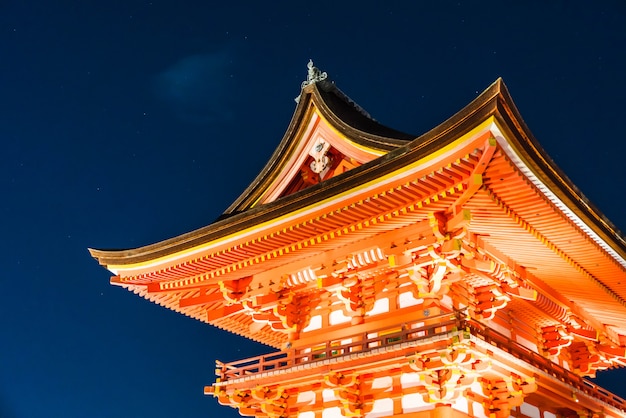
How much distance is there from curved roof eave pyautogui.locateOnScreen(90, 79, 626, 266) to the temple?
0.09 ft

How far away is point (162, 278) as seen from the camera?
1312 cm

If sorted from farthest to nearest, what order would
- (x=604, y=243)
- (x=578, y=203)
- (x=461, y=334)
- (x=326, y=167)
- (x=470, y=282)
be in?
(x=326, y=167), (x=470, y=282), (x=604, y=243), (x=578, y=203), (x=461, y=334)

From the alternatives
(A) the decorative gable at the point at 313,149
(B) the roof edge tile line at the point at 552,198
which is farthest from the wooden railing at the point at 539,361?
(A) the decorative gable at the point at 313,149

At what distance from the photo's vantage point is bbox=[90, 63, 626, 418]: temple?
9195mm

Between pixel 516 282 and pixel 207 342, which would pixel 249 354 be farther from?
pixel 516 282

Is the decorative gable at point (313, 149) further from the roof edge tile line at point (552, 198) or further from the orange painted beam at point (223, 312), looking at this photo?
the roof edge tile line at point (552, 198)

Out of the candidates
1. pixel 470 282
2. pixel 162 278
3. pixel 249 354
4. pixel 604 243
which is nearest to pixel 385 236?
pixel 470 282

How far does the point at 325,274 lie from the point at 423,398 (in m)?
3.07

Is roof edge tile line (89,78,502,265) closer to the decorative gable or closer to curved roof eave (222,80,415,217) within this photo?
curved roof eave (222,80,415,217)

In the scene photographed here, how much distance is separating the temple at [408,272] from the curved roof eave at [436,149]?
3 centimetres

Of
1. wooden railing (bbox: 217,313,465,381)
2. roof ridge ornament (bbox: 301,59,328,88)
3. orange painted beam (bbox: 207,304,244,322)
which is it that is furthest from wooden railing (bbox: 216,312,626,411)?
roof ridge ornament (bbox: 301,59,328,88)

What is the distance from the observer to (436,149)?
876 centimetres

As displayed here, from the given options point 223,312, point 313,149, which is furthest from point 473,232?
point 223,312

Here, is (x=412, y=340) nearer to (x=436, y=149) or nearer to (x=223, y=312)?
(x=436, y=149)
